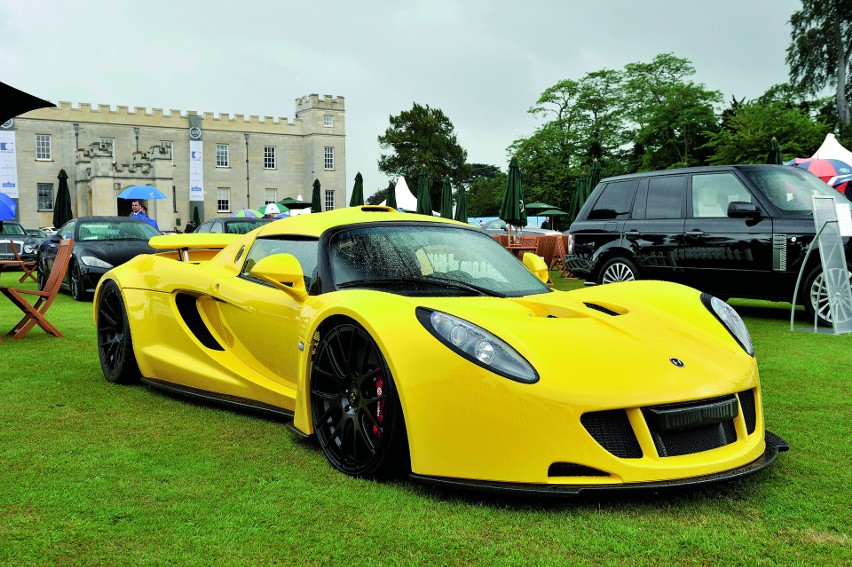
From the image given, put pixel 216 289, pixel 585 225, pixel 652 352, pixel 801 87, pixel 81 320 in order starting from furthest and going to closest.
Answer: pixel 801 87 < pixel 585 225 < pixel 81 320 < pixel 216 289 < pixel 652 352

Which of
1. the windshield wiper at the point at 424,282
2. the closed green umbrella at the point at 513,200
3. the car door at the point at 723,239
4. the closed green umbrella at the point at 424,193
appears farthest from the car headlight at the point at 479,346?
the closed green umbrella at the point at 424,193

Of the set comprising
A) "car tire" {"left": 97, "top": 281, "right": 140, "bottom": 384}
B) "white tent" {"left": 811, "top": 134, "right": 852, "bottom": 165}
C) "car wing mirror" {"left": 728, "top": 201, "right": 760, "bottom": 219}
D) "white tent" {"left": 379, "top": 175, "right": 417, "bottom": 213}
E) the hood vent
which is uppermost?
"white tent" {"left": 811, "top": 134, "right": 852, "bottom": 165}

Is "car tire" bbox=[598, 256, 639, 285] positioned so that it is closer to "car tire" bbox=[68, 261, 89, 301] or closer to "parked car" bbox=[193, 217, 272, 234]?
"parked car" bbox=[193, 217, 272, 234]

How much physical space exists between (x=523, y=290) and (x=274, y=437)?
1.56 metres

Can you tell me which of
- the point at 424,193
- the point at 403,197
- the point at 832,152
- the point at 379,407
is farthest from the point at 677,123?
the point at 379,407

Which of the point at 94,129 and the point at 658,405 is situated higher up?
the point at 94,129

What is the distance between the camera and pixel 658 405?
9.66ft

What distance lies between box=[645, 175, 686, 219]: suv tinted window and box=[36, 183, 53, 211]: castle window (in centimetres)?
6038

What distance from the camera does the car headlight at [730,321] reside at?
3.64m

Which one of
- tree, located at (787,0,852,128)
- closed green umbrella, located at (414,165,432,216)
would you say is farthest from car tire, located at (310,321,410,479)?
tree, located at (787,0,852,128)

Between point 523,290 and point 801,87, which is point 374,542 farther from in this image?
point 801,87

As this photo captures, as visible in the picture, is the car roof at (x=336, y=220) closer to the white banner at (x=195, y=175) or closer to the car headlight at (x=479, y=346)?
the car headlight at (x=479, y=346)

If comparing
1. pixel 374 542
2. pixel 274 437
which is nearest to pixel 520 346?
pixel 374 542

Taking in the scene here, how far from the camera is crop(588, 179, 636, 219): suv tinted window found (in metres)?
10.6
